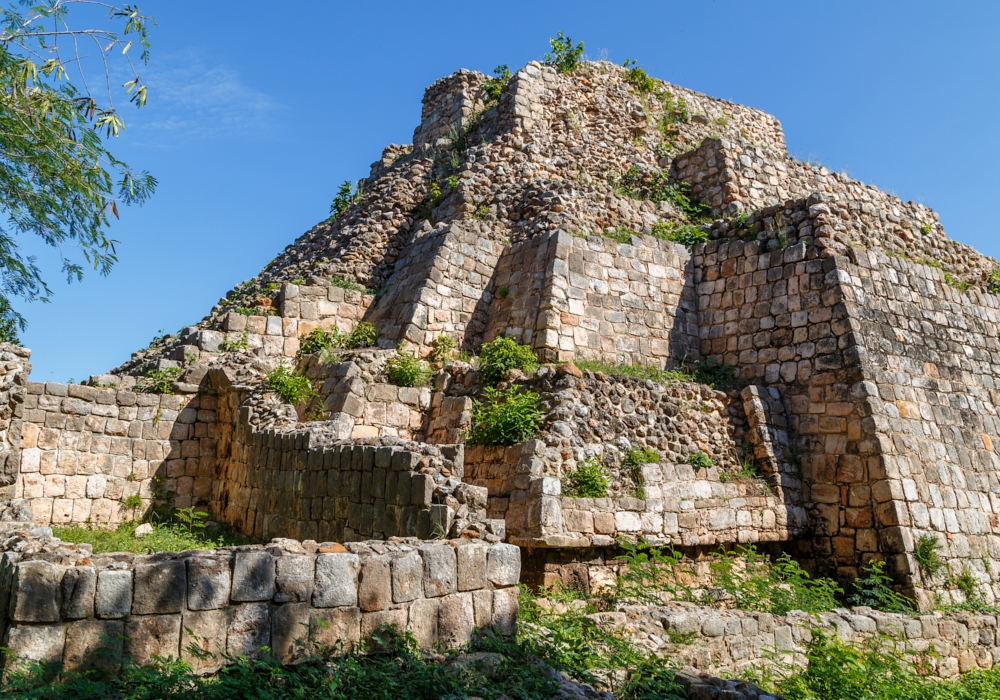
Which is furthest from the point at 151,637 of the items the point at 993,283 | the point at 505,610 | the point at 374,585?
the point at 993,283

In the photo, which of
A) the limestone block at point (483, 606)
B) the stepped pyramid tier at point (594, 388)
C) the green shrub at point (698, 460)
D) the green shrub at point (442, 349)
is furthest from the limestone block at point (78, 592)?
the green shrub at point (442, 349)

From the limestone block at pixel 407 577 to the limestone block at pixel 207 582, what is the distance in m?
1.23

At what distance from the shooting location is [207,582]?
5109mm

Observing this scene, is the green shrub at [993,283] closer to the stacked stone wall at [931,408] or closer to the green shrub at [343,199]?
the stacked stone wall at [931,408]

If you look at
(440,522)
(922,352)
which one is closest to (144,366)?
(440,522)

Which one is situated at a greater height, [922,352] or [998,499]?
[922,352]

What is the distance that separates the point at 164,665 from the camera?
4.77 meters

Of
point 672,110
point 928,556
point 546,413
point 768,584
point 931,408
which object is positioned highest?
point 672,110

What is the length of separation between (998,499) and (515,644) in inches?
369

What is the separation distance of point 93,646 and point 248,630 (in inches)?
35.3

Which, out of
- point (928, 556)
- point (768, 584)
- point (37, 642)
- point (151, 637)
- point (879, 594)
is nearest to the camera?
point (37, 642)

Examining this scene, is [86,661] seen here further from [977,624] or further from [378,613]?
[977,624]

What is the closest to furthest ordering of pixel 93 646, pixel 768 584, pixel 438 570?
1. pixel 93 646
2. pixel 438 570
3. pixel 768 584

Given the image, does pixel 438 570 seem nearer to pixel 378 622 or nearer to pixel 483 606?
pixel 483 606
